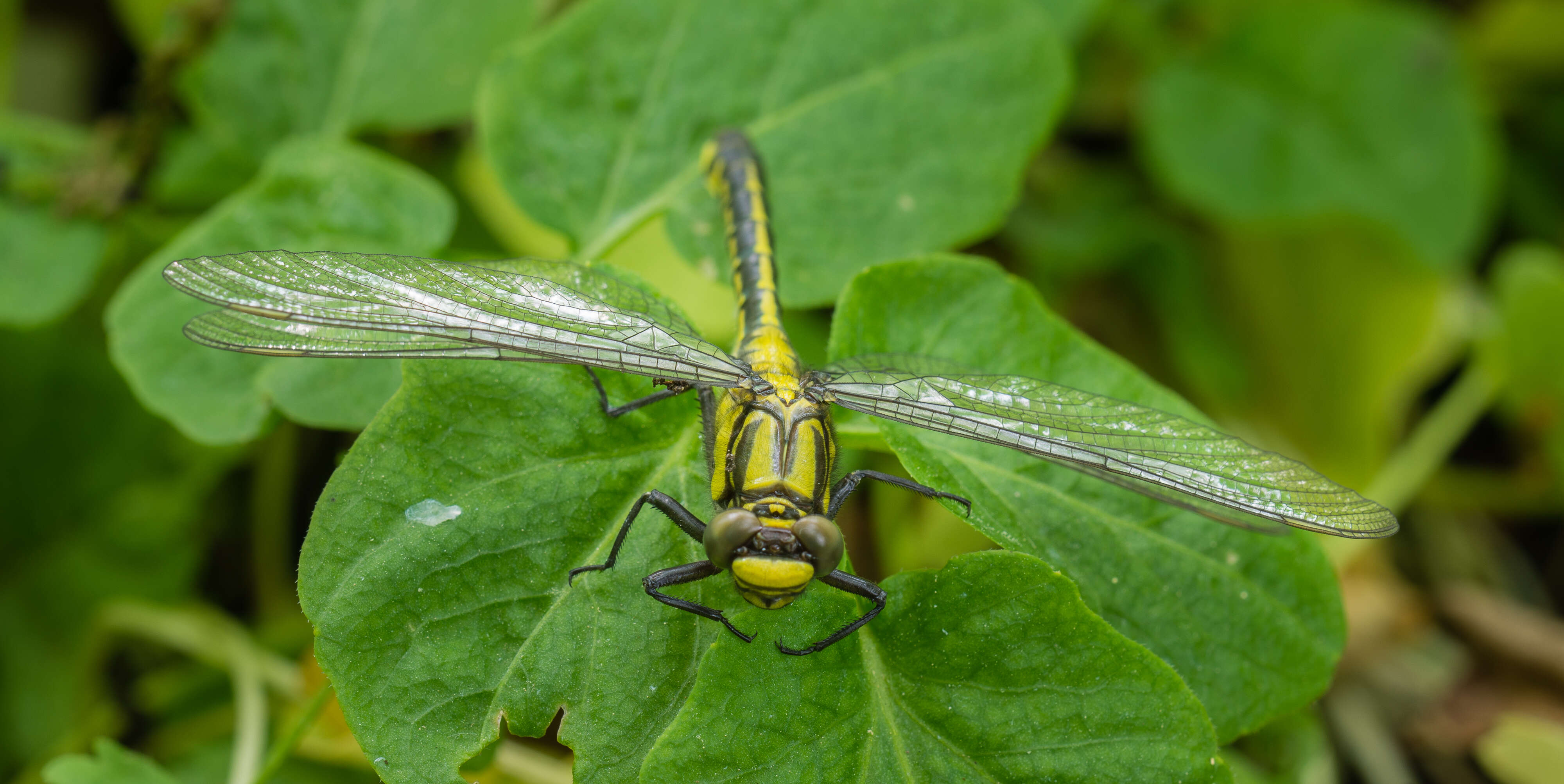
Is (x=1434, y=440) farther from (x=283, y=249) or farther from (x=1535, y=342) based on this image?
(x=283, y=249)

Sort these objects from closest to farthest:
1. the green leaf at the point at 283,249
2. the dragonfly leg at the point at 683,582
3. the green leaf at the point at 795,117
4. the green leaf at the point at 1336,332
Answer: the dragonfly leg at the point at 683,582 < the green leaf at the point at 283,249 < the green leaf at the point at 795,117 < the green leaf at the point at 1336,332

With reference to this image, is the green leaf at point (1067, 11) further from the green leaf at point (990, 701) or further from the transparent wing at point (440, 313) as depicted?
the green leaf at point (990, 701)

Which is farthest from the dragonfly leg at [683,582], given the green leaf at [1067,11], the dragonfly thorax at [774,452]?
the green leaf at [1067,11]

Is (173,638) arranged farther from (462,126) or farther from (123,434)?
(462,126)

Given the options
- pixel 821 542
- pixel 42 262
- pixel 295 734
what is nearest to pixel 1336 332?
pixel 821 542

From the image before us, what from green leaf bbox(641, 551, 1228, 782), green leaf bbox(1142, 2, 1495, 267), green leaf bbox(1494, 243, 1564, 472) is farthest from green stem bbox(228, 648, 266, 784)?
green leaf bbox(1494, 243, 1564, 472)

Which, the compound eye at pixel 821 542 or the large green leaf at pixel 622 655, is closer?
the large green leaf at pixel 622 655

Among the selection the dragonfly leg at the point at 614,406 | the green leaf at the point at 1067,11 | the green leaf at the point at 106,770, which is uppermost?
the green leaf at the point at 1067,11

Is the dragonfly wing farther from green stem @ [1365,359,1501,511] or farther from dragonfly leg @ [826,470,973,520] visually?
green stem @ [1365,359,1501,511]
